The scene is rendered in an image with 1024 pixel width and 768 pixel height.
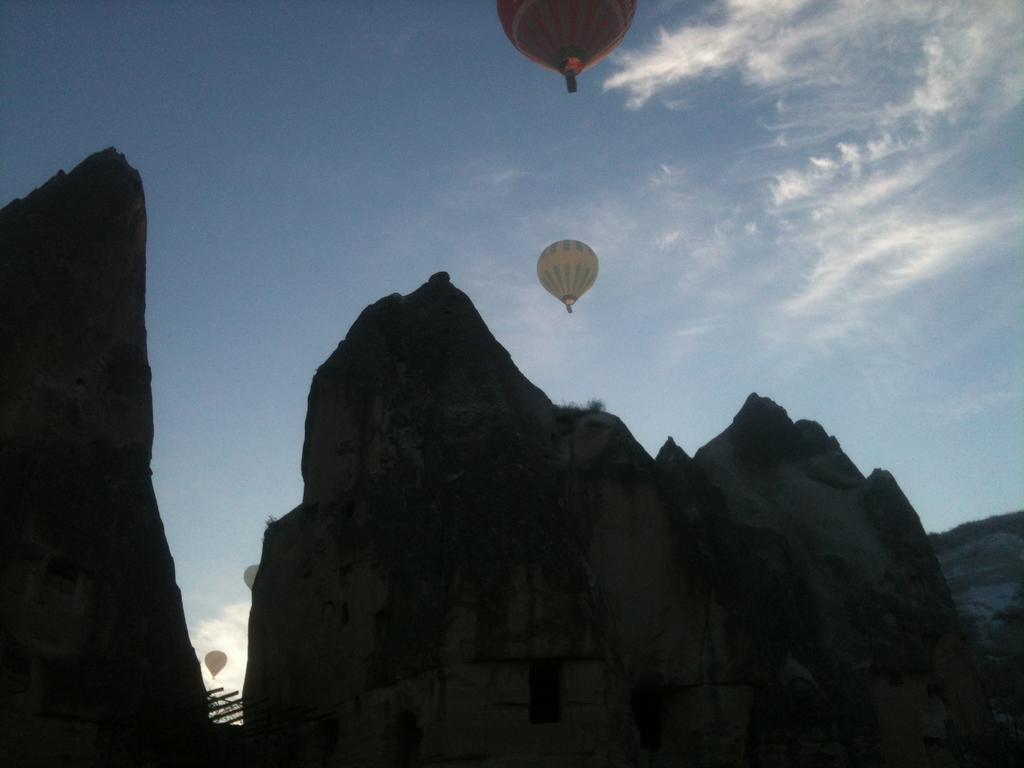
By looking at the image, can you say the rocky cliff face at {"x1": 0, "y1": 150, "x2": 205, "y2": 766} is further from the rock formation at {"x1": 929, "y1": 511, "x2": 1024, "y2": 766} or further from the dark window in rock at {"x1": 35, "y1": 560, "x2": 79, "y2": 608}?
the rock formation at {"x1": 929, "y1": 511, "x2": 1024, "y2": 766}

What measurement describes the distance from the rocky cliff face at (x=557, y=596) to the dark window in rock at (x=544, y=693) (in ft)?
0.16

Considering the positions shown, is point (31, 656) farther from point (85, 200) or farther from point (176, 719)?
point (85, 200)

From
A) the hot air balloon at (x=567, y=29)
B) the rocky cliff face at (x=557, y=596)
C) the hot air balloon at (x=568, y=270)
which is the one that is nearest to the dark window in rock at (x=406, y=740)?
the rocky cliff face at (x=557, y=596)

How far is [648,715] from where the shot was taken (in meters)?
18.1

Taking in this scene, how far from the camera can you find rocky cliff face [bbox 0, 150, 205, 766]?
1348 centimetres

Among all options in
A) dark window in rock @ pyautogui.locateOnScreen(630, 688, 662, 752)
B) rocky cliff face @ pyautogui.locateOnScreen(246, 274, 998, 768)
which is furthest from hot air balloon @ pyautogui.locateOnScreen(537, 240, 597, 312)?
dark window in rock @ pyautogui.locateOnScreen(630, 688, 662, 752)

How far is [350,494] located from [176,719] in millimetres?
4480

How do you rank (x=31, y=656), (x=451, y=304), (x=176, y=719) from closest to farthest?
(x=31, y=656) < (x=176, y=719) < (x=451, y=304)

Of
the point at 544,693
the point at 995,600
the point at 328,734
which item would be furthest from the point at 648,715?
the point at 995,600

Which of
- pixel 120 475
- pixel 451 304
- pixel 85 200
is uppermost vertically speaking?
pixel 85 200

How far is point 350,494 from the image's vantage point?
17.4m

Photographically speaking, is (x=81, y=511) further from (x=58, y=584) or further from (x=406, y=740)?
(x=406, y=740)

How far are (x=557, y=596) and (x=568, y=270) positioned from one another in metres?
13.3

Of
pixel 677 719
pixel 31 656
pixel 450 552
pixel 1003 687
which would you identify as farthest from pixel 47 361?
pixel 1003 687
